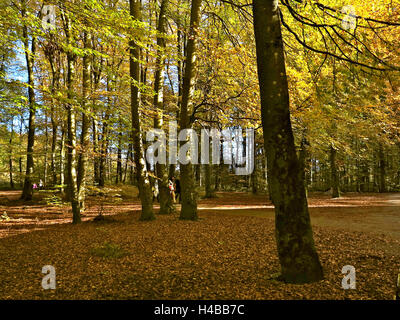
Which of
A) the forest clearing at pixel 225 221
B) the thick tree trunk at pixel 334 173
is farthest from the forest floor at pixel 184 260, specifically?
Result: the thick tree trunk at pixel 334 173

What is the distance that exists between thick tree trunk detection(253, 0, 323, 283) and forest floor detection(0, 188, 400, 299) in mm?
324

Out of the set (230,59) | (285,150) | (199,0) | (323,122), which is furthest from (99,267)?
(323,122)

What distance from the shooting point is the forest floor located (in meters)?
3.56

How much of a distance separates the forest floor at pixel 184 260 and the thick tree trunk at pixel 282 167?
1.06 ft

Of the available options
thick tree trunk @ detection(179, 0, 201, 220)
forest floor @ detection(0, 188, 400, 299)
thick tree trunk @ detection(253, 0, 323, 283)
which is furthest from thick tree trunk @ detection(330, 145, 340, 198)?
thick tree trunk @ detection(253, 0, 323, 283)

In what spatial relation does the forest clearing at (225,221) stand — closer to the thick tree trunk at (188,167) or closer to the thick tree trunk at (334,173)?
the thick tree trunk at (188,167)

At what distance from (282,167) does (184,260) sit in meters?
2.83

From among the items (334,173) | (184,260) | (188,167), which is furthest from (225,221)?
(334,173)

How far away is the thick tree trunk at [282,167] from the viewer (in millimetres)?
3498

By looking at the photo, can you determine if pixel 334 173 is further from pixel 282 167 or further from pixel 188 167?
pixel 282 167

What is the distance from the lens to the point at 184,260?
506 centimetres

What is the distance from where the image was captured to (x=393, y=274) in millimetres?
3951

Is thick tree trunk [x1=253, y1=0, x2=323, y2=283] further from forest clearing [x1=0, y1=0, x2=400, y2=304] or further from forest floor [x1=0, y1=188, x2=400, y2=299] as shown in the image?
forest floor [x1=0, y1=188, x2=400, y2=299]
